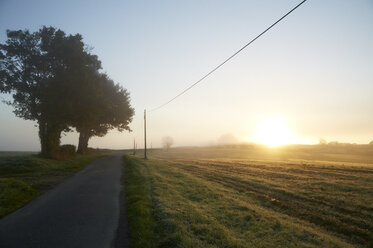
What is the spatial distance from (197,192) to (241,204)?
10.9ft

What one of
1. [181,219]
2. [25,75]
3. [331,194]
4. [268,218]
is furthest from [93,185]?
[25,75]

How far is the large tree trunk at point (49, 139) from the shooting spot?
28859 mm

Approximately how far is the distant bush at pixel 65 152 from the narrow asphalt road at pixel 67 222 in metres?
21.2

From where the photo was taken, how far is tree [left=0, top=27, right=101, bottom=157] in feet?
89.4

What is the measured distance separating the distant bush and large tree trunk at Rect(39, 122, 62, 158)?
0.69 metres

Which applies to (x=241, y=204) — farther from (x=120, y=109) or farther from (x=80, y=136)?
(x=80, y=136)

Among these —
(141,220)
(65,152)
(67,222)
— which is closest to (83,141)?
(65,152)

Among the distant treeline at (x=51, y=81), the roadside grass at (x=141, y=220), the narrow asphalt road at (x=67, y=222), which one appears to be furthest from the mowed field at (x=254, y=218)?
the distant treeline at (x=51, y=81)

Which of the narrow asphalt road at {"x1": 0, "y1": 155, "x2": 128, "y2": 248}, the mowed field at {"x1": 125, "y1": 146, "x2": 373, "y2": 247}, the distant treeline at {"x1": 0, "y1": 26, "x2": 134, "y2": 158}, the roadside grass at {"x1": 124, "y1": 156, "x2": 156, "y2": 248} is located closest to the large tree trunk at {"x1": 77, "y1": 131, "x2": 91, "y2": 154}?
the distant treeline at {"x1": 0, "y1": 26, "x2": 134, "y2": 158}

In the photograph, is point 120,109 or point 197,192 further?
point 120,109

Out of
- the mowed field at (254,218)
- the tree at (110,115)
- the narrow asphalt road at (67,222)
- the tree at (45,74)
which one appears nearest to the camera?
the narrow asphalt road at (67,222)

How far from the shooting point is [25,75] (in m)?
28.2

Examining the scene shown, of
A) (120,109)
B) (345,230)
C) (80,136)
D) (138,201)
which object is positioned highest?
(120,109)

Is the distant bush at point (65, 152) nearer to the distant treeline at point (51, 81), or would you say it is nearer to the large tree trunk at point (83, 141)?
the distant treeline at point (51, 81)
